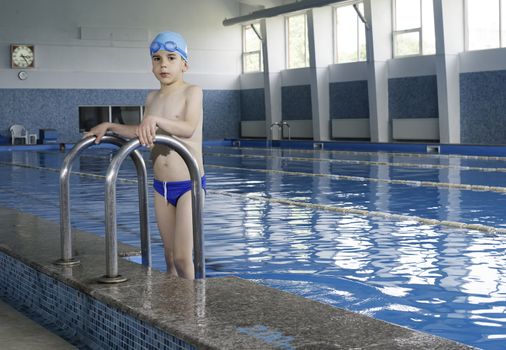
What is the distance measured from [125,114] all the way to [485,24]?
13428mm

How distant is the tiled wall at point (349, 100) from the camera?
23.8 meters

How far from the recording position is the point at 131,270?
3.93 m

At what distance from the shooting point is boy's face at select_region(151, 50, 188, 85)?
405cm

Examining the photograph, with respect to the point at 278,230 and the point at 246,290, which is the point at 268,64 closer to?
the point at 278,230

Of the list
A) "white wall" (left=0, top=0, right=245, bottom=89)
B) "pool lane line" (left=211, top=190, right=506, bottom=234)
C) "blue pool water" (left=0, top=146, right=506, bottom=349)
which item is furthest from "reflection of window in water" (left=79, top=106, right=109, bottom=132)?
"pool lane line" (left=211, top=190, right=506, bottom=234)

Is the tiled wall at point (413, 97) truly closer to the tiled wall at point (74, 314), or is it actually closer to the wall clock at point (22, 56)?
the wall clock at point (22, 56)

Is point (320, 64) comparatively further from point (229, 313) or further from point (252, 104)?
point (229, 313)

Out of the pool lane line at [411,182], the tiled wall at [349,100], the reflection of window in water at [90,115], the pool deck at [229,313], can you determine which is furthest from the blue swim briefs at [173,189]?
the reflection of window in water at [90,115]

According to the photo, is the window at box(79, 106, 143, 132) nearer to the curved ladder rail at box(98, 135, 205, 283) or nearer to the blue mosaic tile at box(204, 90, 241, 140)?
the blue mosaic tile at box(204, 90, 241, 140)

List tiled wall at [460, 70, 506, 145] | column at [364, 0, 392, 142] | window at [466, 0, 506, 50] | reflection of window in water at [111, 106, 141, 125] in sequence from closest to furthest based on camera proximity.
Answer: window at [466, 0, 506, 50] → tiled wall at [460, 70, 506, 145] → column at [364, 0, 392, 142] → reflection of window in water at [111, 106, 141, 125]

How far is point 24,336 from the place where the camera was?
3.59 m

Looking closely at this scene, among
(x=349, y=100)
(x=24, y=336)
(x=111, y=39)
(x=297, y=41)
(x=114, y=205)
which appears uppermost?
(x=111, y=39)

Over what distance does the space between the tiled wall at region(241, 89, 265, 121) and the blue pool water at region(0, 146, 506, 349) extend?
13.7 m

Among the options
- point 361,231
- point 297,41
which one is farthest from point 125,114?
point 361,231
